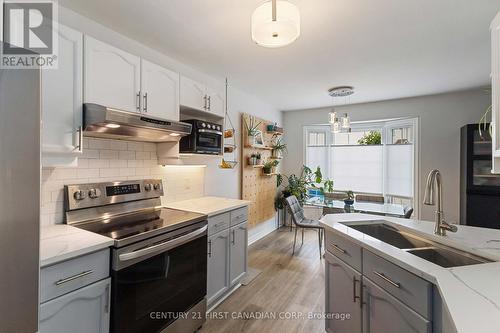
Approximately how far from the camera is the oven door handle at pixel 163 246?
4.72ft

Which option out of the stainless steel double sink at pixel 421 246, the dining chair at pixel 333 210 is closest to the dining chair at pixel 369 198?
the dining chair at pixel 333 210

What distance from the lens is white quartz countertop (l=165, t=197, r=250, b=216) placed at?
7.38ft

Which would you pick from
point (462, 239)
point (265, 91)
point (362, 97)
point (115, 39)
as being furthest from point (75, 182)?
point (362, 97)

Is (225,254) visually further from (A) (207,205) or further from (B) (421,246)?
(B) (421,246)

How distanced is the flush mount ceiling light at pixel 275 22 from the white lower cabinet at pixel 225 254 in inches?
60.0

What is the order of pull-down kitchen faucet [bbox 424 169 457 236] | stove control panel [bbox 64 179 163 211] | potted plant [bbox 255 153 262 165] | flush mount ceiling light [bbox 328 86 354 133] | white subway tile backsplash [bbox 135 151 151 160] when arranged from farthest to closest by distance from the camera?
potted plant [bbox 255 153 262 165] → flush mount ceiling light [bbox 328 86 354 133] → white subway tile backsplash [bbox 135 151 151 160] → stove control panel [bbox 64 179 163 211] → pull-down kitchen faucet [bbox 424 169 457 236]

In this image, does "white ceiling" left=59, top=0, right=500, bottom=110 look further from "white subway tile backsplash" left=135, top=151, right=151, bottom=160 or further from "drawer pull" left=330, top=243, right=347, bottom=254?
"drawer pull" left=330, top=243, right=347, bottom=254

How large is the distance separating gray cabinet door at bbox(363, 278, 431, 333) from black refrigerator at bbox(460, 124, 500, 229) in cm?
299

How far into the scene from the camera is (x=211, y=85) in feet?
10.5

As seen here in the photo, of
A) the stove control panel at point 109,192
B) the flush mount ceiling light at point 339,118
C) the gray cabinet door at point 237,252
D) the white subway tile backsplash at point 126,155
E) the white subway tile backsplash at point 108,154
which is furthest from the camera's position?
the flush mount ceiling light at point 339,118

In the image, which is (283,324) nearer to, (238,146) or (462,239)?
(462,239)

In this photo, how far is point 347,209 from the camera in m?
3.36

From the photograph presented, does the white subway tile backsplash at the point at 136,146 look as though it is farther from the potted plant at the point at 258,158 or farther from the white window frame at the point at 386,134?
the white window frame at the point at 386,134

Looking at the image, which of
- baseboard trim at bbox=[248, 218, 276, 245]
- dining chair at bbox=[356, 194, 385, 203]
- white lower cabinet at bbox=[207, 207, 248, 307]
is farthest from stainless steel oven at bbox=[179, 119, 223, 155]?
dining chair at bbox=[356, 194, 385, 203]
